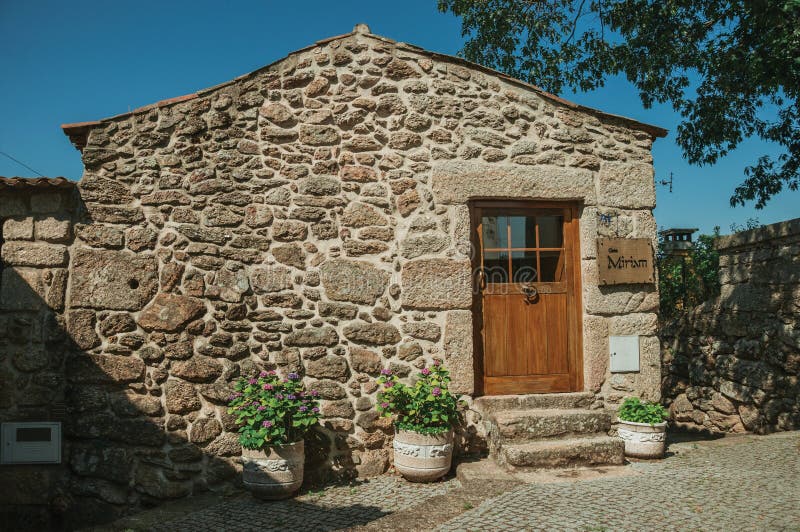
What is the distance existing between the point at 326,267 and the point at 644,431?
3196 mm

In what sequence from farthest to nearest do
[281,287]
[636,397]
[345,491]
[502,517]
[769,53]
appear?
[769,53], [636,397], [281,287], [345,491], [502,517]

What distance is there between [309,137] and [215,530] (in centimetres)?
328

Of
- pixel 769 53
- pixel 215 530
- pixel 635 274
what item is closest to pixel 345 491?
pixel 215 530

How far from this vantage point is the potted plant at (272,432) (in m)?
4.14

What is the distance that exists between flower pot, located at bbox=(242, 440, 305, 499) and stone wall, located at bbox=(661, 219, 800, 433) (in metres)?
5.33

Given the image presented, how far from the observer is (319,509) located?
3.97m

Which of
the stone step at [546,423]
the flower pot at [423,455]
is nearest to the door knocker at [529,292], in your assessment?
the stone step at [546,423]

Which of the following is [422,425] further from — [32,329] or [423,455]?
[32,329]

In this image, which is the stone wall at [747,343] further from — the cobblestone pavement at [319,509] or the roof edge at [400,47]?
the cobblestone pavement at [319,509]

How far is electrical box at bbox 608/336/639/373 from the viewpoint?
5102mm

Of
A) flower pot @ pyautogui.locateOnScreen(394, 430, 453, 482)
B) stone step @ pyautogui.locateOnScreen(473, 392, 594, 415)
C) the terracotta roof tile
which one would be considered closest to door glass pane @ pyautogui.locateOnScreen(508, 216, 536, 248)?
stone step @ pyautogui.locateOnScreen(473, 392, 594, 415)

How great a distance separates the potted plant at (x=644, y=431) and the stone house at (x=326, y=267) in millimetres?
199

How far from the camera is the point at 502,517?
346cm

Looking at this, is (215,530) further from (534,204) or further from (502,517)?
(534,204)
